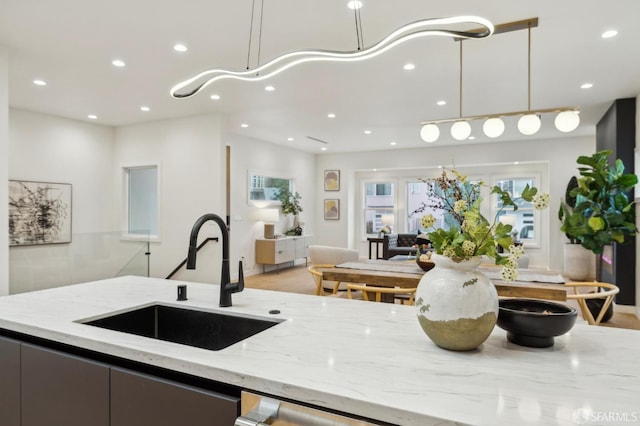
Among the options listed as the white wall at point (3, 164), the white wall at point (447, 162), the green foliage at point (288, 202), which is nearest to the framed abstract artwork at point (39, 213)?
the white wall at point (3, 164)

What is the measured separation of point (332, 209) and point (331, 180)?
759mm

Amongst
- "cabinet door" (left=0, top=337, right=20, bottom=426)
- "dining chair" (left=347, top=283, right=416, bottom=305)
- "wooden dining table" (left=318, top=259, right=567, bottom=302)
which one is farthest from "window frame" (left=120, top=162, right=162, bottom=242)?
"cabinet door" (left=0, top=337, right=20, bottom=426)

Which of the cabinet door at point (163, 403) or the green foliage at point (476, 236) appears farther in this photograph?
the green foliage at point (476, 236)

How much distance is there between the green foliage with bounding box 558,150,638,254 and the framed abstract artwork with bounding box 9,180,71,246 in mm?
7157

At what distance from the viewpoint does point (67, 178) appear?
605 centimetres

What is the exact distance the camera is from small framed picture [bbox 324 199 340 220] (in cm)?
995

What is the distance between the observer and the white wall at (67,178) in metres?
4.23

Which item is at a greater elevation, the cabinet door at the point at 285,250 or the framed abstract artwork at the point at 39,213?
the framed abstract artwork at the point at 39,213

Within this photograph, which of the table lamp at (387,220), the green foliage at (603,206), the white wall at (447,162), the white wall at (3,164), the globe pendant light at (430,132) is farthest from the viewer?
the table lamp at (387,220)

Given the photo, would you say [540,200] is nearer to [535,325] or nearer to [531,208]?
[535,325]

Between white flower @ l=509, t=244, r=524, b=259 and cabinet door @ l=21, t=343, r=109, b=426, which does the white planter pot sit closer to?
white flower @ l=509, t=244, r=524, b=259

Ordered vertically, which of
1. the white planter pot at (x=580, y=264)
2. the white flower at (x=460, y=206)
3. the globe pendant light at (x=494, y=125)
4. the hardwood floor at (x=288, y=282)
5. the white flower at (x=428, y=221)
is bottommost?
the hardwood floor at (x=288, y=282)

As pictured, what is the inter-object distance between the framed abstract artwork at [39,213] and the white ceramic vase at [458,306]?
6.16 meters

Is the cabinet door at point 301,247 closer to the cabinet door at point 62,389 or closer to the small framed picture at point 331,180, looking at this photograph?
the small framed picture at point 331,180
